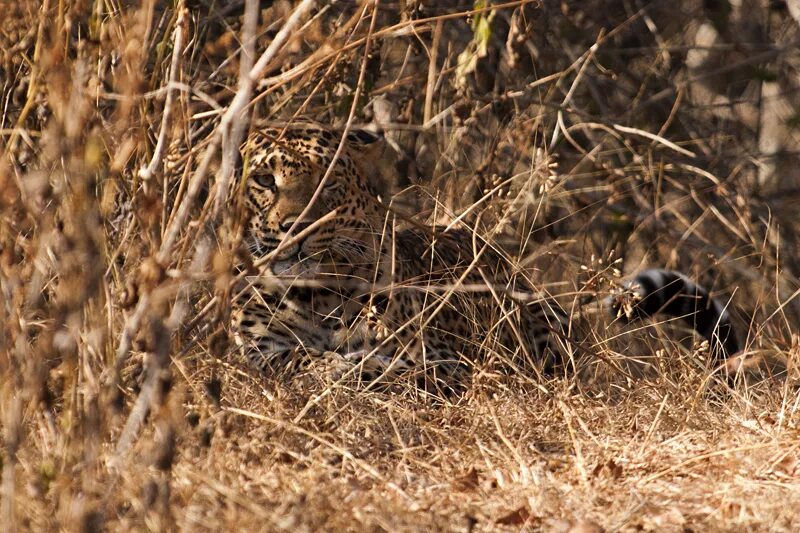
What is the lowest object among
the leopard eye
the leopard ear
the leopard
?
the leopard

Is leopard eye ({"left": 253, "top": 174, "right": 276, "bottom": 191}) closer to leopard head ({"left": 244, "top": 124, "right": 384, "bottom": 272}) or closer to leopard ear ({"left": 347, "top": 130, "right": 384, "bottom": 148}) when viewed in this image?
leopard head ({"left": 244, "top": 124, "right": 384, "bottom": 272})

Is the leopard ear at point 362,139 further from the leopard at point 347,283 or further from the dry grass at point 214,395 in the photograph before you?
the dry grass at point 214,395

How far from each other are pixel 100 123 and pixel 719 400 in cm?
227

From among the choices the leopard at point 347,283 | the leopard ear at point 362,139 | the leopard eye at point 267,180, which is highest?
the leopard ear at point 362,139

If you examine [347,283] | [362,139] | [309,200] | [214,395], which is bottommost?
[347,283]

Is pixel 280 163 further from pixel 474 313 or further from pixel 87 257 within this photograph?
pixel 87 257

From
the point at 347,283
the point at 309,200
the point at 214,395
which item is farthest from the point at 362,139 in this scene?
the point at 214,395

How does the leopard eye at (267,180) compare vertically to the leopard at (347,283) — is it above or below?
above

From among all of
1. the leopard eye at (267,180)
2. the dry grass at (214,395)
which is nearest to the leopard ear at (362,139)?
the dry grass at (214,395)

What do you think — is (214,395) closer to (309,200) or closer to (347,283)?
(347,283)

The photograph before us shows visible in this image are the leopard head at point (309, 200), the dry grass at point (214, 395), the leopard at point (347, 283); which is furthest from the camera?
the leopard head at point (309, 200)

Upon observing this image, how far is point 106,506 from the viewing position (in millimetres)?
Result: 2492

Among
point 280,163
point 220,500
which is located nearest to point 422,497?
point 220,500

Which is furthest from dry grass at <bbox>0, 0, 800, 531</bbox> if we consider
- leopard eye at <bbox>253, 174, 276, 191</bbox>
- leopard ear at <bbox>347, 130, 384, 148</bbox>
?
leopard eye at <bbox>253, 174, 276, 191</bbox>
